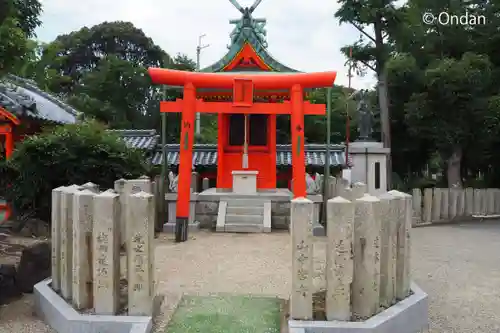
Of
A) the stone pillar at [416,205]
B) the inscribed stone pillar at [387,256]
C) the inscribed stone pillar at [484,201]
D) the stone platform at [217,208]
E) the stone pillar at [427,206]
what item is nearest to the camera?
the inscribed stone pillar at [387,256]

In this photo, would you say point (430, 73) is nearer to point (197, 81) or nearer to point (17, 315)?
point (197, 81)

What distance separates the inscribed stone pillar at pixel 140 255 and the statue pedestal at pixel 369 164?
12937 millimetres

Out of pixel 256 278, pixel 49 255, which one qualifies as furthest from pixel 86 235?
pixel 256 278

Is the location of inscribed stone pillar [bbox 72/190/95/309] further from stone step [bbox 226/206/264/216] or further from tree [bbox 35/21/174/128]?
tree [bbox 35/21/174/128]

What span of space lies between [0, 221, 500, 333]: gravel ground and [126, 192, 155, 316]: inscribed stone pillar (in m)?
0.31

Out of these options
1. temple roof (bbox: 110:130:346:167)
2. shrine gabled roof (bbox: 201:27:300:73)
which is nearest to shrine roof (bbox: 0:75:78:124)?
temple roof (bbox: 110:130:346:167)

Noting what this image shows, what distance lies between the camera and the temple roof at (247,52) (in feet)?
41.8

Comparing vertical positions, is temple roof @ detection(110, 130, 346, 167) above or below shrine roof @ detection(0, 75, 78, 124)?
below

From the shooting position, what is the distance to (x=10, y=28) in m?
5.43

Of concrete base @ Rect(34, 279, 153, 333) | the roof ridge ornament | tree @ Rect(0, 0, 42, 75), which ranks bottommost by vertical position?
concrete base @ Rect(34, 279, 153, 333)

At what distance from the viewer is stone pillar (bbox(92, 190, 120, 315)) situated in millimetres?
4082

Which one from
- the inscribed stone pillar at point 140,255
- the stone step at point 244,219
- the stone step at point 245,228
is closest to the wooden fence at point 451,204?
the stone step at point 244,219

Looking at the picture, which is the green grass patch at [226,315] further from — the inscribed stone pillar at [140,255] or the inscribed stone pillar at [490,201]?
the inscribed stone pillar at [490,201]

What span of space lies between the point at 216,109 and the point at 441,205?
766cm
